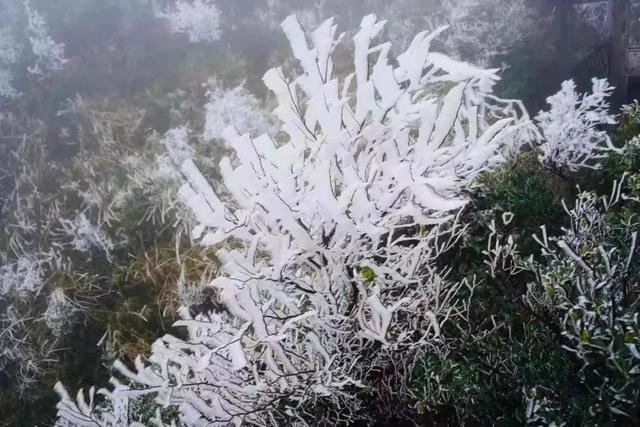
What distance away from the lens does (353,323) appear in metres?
1.69

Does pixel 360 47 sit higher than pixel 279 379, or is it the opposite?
pixel 360 47

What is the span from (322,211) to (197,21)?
Result: 4.01 meters

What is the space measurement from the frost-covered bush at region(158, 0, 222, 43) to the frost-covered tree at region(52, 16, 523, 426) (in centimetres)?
364

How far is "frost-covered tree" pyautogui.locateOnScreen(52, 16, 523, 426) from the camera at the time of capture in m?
1.22

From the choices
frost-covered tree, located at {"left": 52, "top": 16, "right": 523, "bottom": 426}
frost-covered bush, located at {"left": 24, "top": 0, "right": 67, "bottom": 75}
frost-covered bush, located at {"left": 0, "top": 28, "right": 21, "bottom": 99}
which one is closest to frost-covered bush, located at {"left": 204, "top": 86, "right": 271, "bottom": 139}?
frost-covered bush, located at {"left": 24, "top": 0, "right": 67, "bottom": 75}

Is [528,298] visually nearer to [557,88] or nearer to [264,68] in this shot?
[557,88]

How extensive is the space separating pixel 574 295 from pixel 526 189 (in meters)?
0.72

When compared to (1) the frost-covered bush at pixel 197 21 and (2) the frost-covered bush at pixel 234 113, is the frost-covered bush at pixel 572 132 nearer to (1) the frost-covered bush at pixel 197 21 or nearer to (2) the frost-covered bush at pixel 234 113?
(2) the frost-covered bush at pixel 234 113

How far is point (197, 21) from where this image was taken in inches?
187

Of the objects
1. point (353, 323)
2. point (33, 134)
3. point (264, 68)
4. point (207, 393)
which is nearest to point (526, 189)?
point (353, 323)

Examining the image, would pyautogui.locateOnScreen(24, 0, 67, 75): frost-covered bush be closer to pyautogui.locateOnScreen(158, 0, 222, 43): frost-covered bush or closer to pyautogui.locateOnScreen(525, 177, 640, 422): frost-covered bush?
pyautogui.locateOnScreen(158, 0, 222, 43): frost-covered bush

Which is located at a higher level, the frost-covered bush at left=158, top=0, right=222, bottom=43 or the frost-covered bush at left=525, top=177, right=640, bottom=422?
the frost-covered bush at left=158, top=0, right=222, bottom=43

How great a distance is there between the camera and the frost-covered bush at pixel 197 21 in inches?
188

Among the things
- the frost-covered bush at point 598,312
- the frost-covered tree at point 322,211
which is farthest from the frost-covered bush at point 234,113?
the frost-covered bush at point 598,312
